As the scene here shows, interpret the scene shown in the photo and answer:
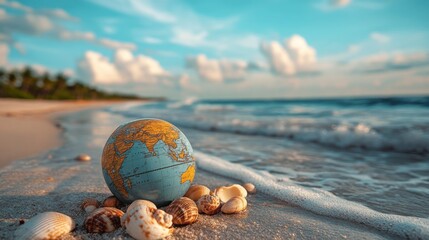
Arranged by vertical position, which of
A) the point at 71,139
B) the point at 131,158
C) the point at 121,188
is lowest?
the point at 71,139

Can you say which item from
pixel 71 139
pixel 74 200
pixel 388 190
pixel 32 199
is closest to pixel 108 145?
pixel 74 200

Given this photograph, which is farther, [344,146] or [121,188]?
[344,146]

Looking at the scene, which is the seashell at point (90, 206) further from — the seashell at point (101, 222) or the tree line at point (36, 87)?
the tree line at point (36, 87)

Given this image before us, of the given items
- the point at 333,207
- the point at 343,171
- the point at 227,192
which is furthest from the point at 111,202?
the point at 343,171

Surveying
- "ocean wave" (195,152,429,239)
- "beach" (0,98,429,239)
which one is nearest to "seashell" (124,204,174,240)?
"beach" (0,98,429,239)

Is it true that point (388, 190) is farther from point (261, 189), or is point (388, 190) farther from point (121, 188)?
point (121, 188)

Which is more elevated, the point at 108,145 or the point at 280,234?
the point at 108,145

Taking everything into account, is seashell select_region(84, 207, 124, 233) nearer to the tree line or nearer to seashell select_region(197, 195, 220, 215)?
seashell select_region(197, 195, 220, 215)

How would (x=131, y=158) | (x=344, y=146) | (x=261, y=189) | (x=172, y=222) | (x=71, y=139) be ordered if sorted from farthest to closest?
(x=71, y=139), (x=344, y=146), (x=261, y=189), (x=131, y=158), (x=172, y=222)
